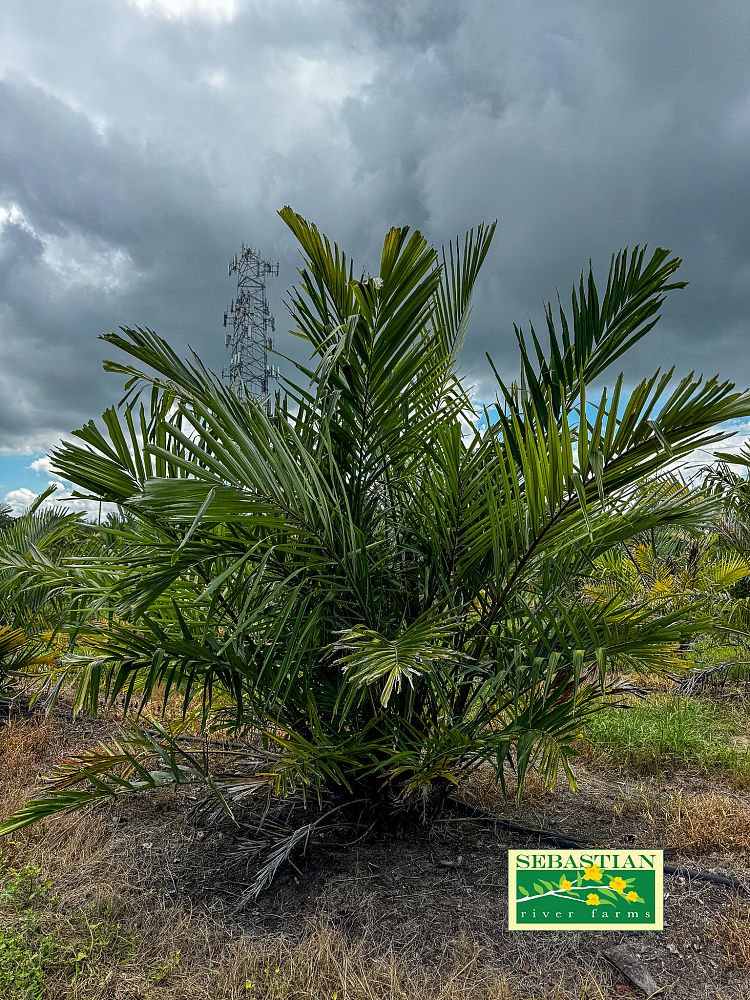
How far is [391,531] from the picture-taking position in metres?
2.21

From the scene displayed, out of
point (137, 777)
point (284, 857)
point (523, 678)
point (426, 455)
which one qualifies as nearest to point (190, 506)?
point (426, 455)

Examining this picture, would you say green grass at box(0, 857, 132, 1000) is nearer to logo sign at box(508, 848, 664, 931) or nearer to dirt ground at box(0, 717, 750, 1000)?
dirt ground at box(0, 717, 750, 1000)

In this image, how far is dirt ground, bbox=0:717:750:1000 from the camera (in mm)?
1797

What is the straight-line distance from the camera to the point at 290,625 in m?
2.03

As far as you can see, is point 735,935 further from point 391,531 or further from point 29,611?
point 29,611

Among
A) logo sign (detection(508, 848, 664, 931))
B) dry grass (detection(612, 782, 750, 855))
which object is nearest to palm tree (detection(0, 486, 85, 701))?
logo sign (detection(508, 848, 664, 931))

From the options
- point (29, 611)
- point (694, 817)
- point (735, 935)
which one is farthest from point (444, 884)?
point (29, 611)

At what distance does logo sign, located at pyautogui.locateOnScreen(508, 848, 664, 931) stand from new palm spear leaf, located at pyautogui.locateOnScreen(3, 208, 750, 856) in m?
0.30

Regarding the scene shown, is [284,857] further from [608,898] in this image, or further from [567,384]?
[567,384]

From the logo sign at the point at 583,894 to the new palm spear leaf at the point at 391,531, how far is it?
296 millimetres

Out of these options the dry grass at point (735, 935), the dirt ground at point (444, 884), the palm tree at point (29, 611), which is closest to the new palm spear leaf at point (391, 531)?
the dirt ground at point (444, 884)

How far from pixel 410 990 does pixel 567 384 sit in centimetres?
168

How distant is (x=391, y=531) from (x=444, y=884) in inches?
45.3

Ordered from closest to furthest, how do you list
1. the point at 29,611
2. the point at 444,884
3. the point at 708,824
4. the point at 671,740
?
the point at 444,884
the point at 708,824
the point at 671,740
the point at 29,611
